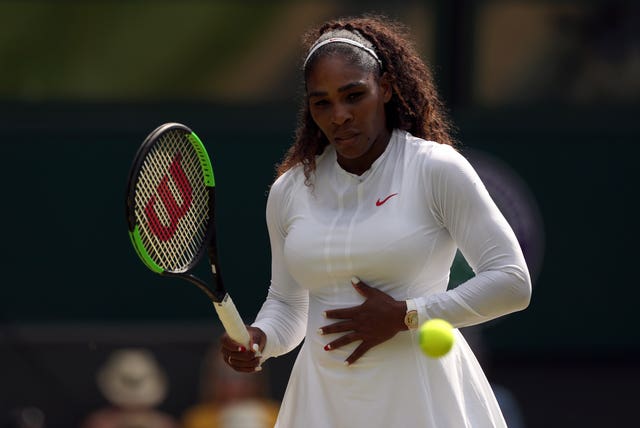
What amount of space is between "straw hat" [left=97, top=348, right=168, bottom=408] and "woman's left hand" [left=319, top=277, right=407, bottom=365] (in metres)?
3.46

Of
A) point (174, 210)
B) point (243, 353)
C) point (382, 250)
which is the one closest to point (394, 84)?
point (382, 250)

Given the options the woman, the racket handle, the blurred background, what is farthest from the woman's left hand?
the blurred background

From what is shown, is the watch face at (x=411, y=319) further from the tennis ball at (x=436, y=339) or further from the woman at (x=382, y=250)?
the tennis ball at (x=436, y=339)

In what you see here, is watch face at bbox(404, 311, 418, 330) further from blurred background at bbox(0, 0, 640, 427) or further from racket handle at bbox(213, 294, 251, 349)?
blurred background at bbox(0, 0, 640, 427)

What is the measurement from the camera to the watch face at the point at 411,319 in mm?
3506

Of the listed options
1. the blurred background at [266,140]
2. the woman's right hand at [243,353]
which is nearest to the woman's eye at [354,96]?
the woman's right hand at [243,353]

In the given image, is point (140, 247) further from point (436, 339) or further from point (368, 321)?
point (436, 339)

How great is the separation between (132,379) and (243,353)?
3.34 m

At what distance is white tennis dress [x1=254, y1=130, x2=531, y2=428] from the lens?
352 cm

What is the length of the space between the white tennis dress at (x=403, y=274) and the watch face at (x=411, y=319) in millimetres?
17

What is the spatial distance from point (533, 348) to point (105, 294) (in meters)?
2.35

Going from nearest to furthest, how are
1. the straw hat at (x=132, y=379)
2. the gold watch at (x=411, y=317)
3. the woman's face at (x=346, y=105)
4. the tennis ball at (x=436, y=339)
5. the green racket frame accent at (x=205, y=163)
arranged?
the tennis ball at (x=436, y=339) < the gold watch at (x=411, y=317) < the woman's face at (x=346, y=105) < the green racket frame accent at (x=205, y=163) < the straw hat at (x=132, y=379)

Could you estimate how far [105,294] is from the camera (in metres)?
7.82

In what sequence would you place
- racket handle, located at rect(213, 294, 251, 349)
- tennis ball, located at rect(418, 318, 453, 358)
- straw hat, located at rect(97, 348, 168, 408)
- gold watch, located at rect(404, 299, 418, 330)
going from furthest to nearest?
straw hat, located at rect(97, 348, 168, 408) < racket handle, located at rect(213, 294, 251, 349) < gold watch, located at rect(404, 299, 418, 330) < tennis ball, located at rect(418, 318, 453, 358)
